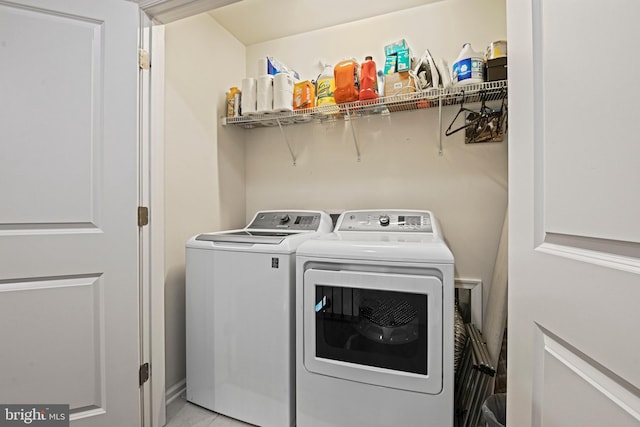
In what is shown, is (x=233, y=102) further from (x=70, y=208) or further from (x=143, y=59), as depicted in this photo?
(x=70, y=208)

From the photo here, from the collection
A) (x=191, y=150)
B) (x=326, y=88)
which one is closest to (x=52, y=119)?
(x=191, y=150)

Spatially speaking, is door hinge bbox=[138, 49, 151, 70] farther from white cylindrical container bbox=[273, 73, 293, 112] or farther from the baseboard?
the baseboard

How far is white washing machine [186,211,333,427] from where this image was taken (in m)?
1.53

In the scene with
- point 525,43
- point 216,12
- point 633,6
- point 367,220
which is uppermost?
point 216,12

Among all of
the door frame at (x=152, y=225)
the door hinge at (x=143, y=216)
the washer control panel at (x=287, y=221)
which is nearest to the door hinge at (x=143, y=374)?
the door frame at (x=152, y=225)

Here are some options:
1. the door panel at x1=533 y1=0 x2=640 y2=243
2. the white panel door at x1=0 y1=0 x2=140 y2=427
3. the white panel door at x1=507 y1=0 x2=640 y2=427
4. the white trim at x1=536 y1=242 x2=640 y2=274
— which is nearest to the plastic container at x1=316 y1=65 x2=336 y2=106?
the white panel door at x1=0 y1=0 x2=140 y2=427

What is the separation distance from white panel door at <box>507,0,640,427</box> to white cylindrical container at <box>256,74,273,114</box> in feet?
5.23

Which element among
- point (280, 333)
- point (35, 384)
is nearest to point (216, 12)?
point (280, 333)

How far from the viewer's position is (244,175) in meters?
2.60

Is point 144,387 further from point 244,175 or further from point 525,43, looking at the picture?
point 525,43

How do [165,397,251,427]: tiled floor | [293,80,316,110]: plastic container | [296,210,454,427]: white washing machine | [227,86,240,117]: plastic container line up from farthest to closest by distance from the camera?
[227,86,240,117]: plastic container → [293,80,316,110]: plastic container → [165,397,251,427]: tiled floor → [296,210,454,427]: white washing machine

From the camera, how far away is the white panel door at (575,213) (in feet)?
1.38

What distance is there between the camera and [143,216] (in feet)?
4.83

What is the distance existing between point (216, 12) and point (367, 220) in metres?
1.82
